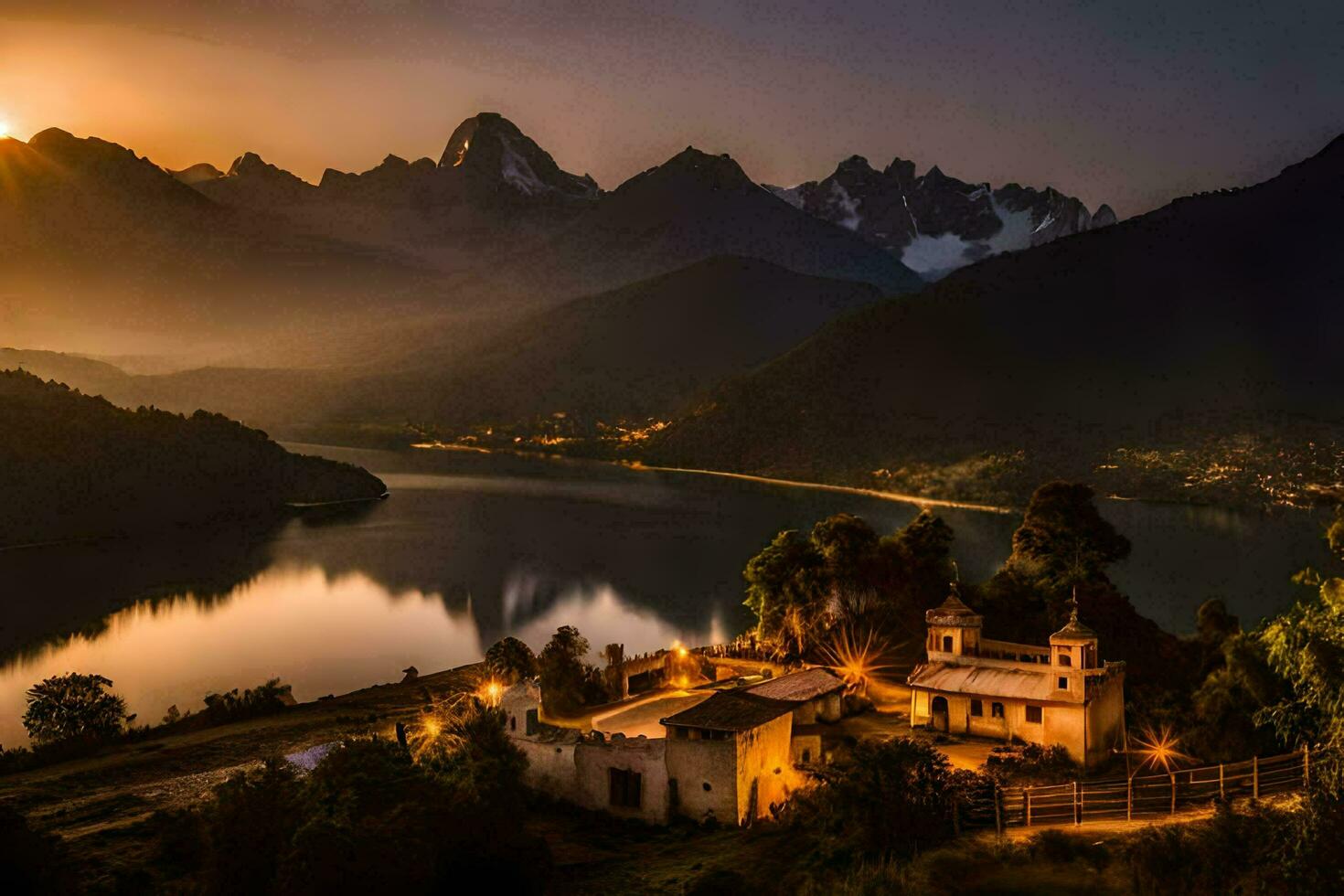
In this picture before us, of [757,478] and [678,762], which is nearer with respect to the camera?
[678,762]

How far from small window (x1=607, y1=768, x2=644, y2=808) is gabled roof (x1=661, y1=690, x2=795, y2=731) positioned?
102 cm

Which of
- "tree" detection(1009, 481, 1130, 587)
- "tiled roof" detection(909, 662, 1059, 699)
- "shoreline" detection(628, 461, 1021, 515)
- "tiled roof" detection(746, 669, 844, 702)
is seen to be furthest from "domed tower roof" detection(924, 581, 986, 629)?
"shoreline" detection(628, 461, 1021, 515)

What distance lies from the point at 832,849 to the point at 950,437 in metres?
95.5

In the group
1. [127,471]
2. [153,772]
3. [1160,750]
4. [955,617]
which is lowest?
A: [153,772]

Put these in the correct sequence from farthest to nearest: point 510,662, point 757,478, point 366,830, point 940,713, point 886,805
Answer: point 757,478
point 510,662
point 940,713
point 886,805
point 366,830

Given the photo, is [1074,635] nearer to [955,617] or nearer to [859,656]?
[955,617]

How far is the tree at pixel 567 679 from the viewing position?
24625 mm

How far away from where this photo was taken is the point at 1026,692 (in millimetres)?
20891

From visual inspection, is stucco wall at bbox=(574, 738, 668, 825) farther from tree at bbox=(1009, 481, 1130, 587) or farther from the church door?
tree at bbox=(1009, 481, 1130, 587)

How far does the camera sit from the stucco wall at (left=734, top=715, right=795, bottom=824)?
18.2 metres

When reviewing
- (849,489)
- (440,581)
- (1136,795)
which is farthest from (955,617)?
(849,489)

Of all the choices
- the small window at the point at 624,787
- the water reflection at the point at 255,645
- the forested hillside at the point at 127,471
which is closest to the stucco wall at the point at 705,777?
the small window at the point at 624,787

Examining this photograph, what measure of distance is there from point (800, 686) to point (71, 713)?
19.1m

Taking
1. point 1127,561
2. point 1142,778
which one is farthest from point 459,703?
point 1127,561
